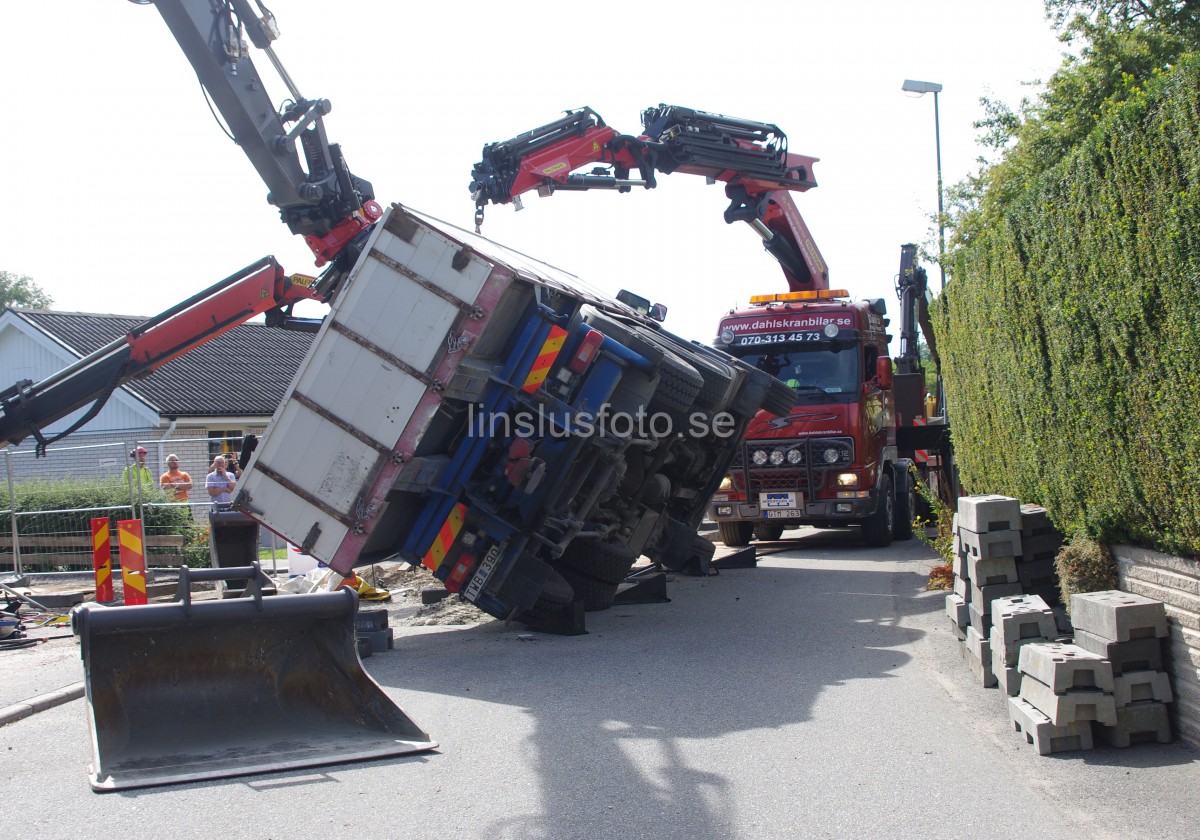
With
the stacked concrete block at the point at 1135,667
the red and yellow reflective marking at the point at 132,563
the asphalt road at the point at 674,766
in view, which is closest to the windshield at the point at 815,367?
the asphalt road at the point at 674,766

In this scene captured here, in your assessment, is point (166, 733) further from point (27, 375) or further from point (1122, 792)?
point (27, 375)

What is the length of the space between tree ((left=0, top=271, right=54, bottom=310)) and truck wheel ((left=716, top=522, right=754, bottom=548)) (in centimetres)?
8436

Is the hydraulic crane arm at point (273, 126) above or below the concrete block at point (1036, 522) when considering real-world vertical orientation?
above

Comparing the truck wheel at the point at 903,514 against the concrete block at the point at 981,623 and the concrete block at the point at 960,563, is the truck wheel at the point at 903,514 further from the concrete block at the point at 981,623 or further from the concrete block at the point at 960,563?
the concrete block at the point at 981,623

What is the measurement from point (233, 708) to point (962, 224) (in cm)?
1574

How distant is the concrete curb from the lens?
725cm

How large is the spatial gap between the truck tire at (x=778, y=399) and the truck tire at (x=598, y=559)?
2.88 metres

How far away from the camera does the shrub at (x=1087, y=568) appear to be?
6.66m

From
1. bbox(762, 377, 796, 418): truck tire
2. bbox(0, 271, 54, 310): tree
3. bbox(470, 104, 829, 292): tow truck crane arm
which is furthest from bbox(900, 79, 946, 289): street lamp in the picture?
bbox(0, 271, 54, 310): tree

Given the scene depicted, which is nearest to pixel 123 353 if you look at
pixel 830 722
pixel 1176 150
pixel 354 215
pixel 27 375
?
pixel 354 215

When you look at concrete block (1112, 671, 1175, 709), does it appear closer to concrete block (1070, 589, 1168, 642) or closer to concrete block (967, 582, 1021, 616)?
concrete block (1070, 589, 1168, 642)

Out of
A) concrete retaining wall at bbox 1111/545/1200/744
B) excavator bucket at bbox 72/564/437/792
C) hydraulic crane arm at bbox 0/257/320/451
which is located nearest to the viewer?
concrete retaining wall at bbox 1111/545/1200/744

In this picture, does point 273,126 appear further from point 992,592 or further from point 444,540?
point 992,592

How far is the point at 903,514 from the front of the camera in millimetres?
17047
